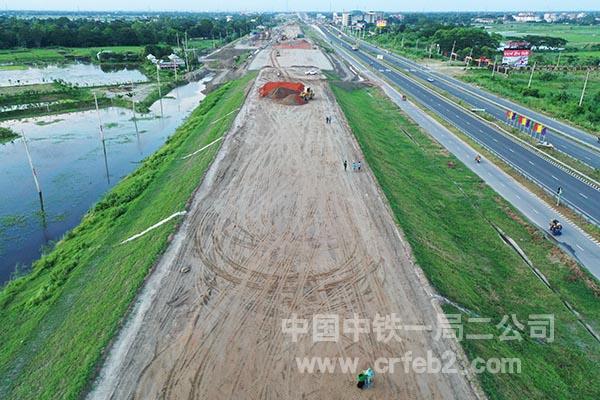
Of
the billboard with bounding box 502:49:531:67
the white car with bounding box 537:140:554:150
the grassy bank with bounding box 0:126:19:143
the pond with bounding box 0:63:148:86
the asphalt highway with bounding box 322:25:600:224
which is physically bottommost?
the grassy bank with bounding box 0:126:19:143

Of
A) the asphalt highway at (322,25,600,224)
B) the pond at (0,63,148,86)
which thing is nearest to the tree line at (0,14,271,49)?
the pond at (0,63,148,86)

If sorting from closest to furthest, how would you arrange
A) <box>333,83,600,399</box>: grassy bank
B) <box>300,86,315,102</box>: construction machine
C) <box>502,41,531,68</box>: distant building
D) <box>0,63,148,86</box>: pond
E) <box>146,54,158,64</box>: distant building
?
<box>333,83,600,399</box>: grassy bank → <box>300,86,315,102</box>: construction machine → <box>0,63,148,86</box>: pond → <box>502,41,531,68</box>: distant building → <box>146,54,158,64</box>: distant building

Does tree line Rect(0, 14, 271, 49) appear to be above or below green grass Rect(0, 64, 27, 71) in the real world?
above

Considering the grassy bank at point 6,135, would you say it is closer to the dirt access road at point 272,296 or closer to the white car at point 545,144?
the dirt access road at point 272,296

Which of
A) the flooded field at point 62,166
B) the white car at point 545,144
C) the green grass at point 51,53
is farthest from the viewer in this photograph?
the green grass at point 51,53

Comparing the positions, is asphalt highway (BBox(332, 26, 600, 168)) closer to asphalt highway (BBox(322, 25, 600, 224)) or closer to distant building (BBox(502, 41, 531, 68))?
asphalt highway (BBox(322, 25, 600, 224))

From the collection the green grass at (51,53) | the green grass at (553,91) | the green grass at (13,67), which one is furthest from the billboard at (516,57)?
the green grass at (13,67)

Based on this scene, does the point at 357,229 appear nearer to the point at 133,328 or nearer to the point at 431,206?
the point at 431,206
